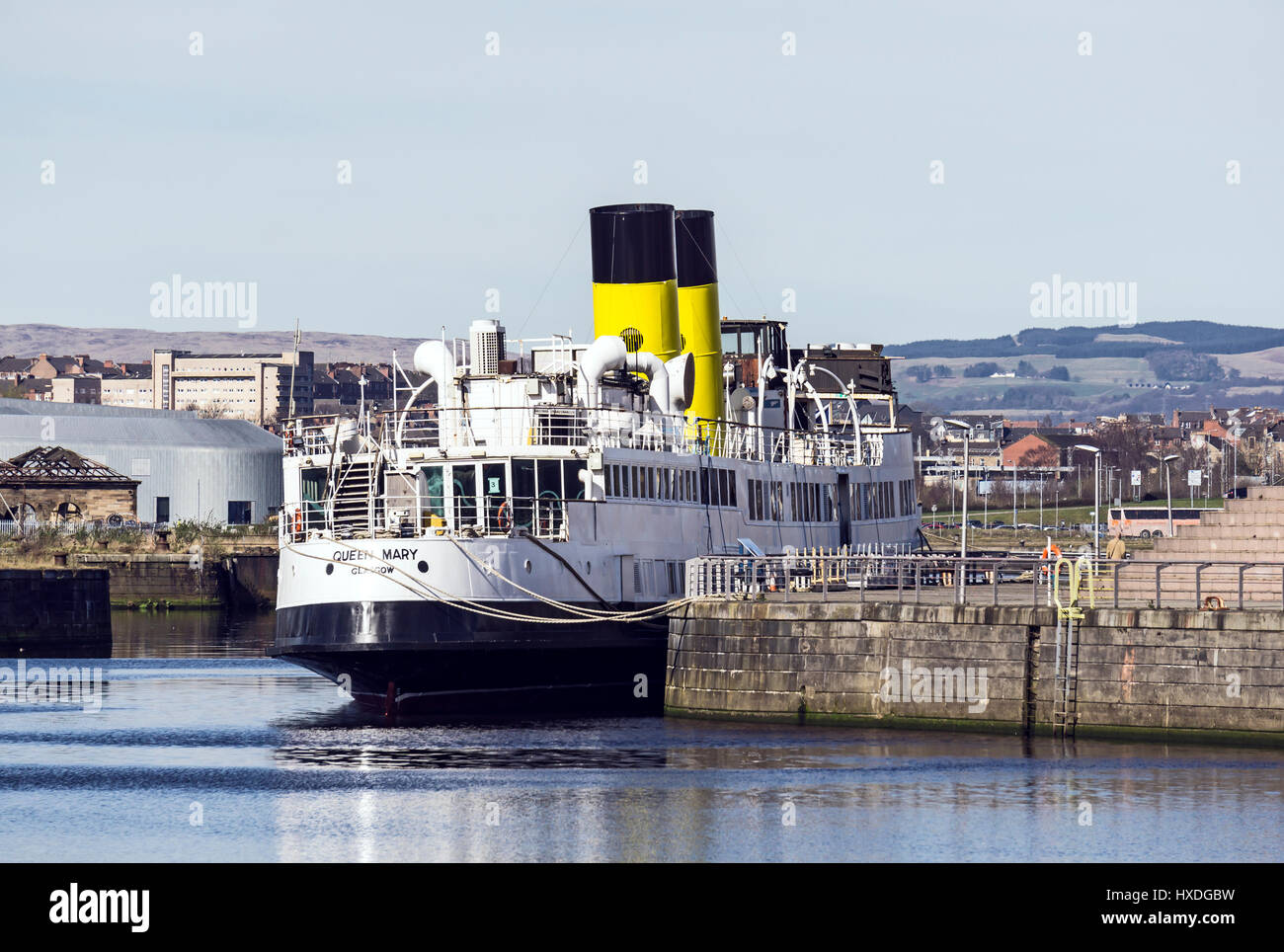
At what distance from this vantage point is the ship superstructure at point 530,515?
164ft

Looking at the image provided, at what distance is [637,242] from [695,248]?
21.5 feet

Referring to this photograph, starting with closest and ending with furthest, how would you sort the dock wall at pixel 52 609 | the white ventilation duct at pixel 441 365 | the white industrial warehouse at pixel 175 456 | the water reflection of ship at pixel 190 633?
the white ventilation duct at pixel 441 365 < the water reflection of ship at pixel 190 633 < the dock wall at pixel 52 609 < the white industrial warehouse at pixel 175 456

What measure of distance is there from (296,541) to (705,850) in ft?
68.0

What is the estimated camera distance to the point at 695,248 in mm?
67500

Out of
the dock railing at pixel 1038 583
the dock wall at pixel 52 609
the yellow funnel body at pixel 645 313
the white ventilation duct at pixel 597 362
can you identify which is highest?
the yellow funnel body at pixel 645 313

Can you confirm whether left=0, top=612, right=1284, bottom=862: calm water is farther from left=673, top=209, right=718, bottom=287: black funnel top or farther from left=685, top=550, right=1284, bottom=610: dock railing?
left=673, top=209, right=718, bottom=287: black funnel top

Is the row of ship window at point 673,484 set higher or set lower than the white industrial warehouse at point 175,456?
lower

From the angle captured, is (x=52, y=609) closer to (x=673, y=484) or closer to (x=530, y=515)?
(x=673, y=484)

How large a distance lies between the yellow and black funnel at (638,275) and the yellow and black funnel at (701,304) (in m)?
2.77

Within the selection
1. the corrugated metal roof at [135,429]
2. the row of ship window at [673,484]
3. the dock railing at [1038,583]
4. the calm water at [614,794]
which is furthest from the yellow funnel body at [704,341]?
the corrugated metal roof at [135,429]

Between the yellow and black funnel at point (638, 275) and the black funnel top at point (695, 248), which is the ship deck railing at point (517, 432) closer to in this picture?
the yellow and black funnel at point (638, 275)

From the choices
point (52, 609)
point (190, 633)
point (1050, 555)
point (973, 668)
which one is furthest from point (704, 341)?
point (190, 633)
